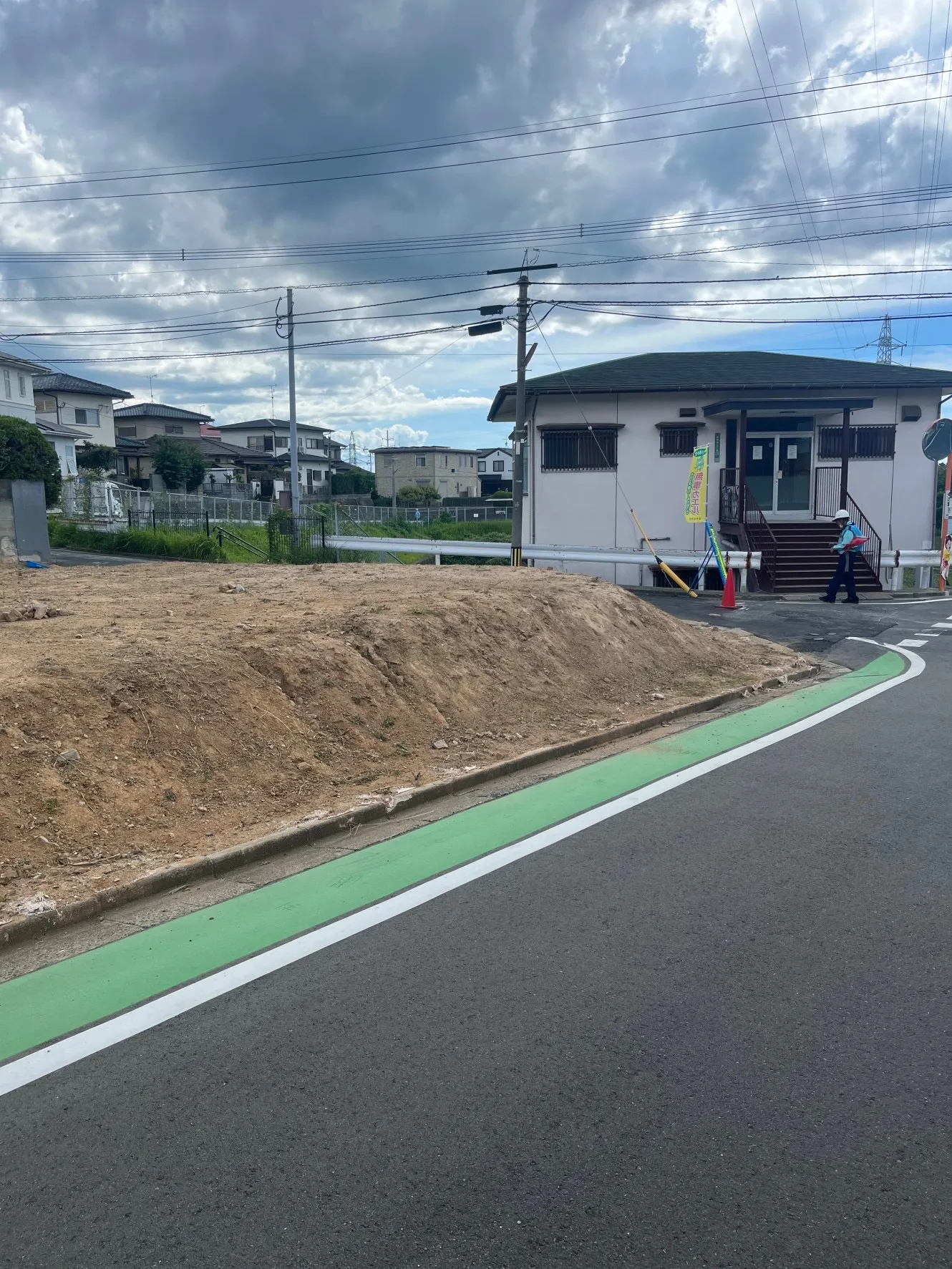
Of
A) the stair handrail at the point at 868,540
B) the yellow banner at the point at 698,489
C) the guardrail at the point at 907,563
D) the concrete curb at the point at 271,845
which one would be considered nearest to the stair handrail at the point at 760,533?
the yellow banner at the point at 698,489

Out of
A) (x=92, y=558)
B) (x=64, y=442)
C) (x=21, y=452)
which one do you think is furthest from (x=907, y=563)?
(x=64, y=442)

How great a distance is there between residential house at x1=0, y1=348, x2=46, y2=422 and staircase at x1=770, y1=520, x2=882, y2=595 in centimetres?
3711

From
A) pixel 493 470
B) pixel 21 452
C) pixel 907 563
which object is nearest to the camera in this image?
pixel 907 563

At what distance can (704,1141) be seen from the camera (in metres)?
3.04

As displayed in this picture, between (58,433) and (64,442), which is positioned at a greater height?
(58,433)

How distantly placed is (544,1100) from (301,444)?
84.2 m

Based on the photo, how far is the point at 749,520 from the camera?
1029 inches

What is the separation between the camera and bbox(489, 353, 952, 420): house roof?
26.2m

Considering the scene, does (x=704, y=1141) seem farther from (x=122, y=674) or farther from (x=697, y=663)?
(x=697, y=663)

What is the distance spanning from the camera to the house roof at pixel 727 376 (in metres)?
26.2

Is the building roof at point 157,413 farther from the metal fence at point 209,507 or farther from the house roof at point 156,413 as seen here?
the metal fence at point 209,507

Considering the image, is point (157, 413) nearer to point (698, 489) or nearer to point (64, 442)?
point (64, 442)

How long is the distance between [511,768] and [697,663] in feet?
17.1

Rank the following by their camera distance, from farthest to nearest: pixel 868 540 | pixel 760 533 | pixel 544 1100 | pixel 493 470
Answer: pixel 493 470 → pixel 760 533 → pixel 868 540 → pixel 544 1100
